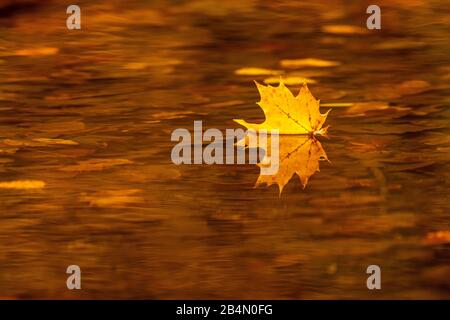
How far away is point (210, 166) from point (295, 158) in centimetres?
21

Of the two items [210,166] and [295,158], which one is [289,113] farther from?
[210,166]

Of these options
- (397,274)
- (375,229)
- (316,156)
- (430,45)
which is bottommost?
(397,274)

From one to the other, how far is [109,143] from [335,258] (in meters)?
0.62

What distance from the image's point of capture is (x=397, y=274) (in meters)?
1.75

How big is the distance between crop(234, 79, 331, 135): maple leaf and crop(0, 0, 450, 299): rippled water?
0.10 feet

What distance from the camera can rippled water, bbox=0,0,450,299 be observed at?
1.76m

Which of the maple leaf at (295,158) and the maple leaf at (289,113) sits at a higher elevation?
the maple leaf at (289,113)

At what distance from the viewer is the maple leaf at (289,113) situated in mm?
1778


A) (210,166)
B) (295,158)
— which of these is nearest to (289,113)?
(295,158)

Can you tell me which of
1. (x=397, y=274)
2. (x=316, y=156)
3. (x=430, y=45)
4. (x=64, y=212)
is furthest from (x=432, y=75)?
(x=64, y=212)

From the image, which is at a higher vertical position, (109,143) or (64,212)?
(109,143)

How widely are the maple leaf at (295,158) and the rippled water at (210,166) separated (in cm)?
2

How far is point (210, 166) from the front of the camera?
70.0 inches

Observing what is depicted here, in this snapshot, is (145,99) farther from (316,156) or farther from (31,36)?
(316,156)
